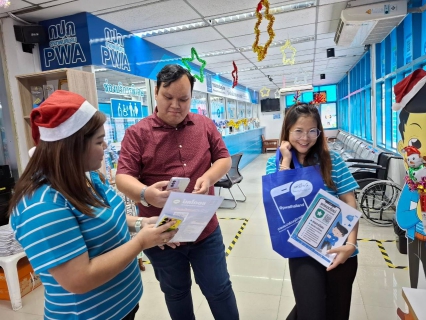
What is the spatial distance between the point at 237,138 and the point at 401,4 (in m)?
5.54

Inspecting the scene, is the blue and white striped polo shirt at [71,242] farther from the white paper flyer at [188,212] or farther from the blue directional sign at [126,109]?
the blue directional sign at [126,109]

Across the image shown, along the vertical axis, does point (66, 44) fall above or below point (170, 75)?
above

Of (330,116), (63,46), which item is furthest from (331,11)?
(330,116)

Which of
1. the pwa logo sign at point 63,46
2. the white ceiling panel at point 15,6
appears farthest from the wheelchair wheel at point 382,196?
the white ceiling panel at point 15,6

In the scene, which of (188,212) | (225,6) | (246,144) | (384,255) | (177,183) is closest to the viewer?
(188,212)

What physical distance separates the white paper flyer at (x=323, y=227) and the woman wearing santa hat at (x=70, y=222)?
67 centimetres

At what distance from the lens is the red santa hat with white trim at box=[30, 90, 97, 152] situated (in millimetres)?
868

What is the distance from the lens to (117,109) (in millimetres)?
3877

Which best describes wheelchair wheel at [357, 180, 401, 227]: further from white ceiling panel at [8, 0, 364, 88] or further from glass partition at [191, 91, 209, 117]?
glass partition at [191, 91, 209, 117]

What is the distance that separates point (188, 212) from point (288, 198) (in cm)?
53

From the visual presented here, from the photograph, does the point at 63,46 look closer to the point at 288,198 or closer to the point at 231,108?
the point at 288,198

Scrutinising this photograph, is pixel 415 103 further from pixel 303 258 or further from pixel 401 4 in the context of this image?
pixel 401 4

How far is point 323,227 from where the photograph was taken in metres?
1.35

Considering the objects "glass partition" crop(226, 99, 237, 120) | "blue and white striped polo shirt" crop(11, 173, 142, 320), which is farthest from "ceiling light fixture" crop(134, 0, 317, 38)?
"glass partition" crop(226, 99, 237, 120)
